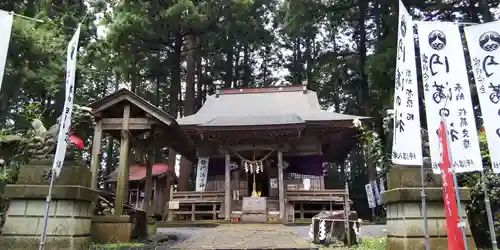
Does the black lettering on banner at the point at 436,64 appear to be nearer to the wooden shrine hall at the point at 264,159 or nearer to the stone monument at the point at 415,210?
the stone monument at the point at 415,210

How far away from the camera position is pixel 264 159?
15602mm

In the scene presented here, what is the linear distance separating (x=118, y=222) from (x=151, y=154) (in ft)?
11.0

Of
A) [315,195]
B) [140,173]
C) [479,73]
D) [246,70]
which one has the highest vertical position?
[246,70]

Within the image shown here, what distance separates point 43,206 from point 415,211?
567cm

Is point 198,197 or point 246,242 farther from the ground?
point 198,197

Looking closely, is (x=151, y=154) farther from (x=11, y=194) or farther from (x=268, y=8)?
(x=268, y=8)

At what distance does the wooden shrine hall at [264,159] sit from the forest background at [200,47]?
7.82ft

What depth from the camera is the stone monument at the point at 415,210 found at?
5.46 metres

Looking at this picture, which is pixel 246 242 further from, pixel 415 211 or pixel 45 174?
pixel 45 174

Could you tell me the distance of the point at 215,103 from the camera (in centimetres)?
2028

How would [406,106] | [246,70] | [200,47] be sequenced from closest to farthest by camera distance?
[406,106]
[200,47]
[246,70]

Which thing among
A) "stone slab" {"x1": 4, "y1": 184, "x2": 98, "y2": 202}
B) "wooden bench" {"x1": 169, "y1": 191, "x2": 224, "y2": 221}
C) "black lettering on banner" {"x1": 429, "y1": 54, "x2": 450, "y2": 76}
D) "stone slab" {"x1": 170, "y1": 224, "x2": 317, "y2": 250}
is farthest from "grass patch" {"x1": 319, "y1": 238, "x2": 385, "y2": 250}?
"wooden bench" {"x1": 169, "y1": 191, "x2": 224, "y2": 221}

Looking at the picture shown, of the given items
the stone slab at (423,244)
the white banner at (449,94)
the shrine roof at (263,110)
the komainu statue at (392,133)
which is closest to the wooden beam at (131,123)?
the shrine roof at (263,110)

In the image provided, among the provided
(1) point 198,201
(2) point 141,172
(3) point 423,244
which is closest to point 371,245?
(3) point 423,244
